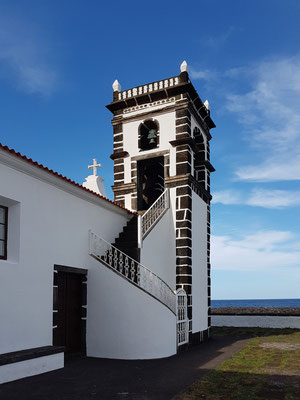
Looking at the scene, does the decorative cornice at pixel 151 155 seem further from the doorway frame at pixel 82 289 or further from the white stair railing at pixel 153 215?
the doorway frame at pixel 82 289

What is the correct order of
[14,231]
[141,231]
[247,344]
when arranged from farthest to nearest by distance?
[247,344] < [141,231] < [14,231]

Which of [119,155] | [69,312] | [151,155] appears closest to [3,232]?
[69,312]

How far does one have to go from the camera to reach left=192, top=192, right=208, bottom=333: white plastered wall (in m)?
15.6

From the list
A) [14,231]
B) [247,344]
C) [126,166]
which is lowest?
[247,344]

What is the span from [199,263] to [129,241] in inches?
162

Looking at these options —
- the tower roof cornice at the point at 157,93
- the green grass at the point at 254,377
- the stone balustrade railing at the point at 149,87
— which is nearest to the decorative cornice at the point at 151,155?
the tower roof cornice at the point at 157,93

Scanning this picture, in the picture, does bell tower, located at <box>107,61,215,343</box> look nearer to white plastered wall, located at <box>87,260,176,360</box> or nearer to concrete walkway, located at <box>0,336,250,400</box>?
white plastered wall, located at <box>87,260,176,360</box>

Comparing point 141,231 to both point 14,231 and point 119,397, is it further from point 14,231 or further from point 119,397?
point 119,397

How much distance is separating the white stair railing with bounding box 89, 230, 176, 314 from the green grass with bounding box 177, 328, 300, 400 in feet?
8.30

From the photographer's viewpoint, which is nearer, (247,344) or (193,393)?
(193,393)

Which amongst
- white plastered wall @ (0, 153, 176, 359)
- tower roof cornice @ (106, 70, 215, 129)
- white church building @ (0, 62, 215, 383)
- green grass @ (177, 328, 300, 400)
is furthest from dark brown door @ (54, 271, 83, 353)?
tower roof cornice @ (106, 70, 215, 129)

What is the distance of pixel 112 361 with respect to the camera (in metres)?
10.5

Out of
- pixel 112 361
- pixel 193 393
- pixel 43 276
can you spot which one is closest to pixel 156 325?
pixel 112 361

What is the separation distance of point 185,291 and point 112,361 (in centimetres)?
490
